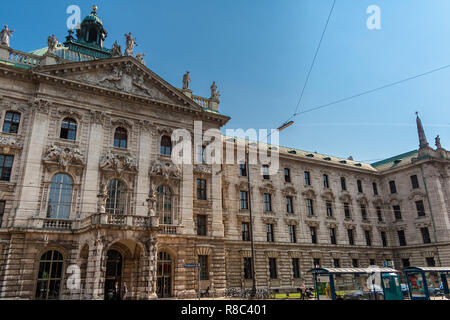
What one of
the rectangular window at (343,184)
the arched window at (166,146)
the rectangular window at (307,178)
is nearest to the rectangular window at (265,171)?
the rectangular window at (307,178)

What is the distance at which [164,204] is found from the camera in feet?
104

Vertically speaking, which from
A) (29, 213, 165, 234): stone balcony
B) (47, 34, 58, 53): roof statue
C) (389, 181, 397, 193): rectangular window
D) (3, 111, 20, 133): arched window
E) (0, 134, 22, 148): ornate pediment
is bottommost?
(29, 213, 165, 234): stone balcony

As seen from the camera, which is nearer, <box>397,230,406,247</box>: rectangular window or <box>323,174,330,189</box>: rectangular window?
<box>323,174,330,189</box>: rectangular window

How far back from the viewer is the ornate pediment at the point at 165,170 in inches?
1246

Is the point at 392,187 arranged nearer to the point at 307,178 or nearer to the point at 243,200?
the point at 307,178

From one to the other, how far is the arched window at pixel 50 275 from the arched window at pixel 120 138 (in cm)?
1028

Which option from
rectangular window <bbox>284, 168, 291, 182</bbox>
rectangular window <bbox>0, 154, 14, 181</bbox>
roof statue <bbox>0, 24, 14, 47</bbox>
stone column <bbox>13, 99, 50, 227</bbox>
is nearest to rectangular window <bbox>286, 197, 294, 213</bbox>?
rectangular window <bbox>284, 168, 291, 182</bbox>

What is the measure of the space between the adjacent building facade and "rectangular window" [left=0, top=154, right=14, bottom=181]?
84mm

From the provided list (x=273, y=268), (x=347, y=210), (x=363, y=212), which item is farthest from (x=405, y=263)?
(x=273, y=268)

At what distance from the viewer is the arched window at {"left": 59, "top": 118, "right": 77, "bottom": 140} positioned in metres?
29.3

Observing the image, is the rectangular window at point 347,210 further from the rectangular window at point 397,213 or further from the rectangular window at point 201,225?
the rectangular window at point 201,225

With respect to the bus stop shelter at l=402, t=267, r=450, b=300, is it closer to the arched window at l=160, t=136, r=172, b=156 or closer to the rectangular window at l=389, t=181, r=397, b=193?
the arched window at l=160, t=136, r=172, b=156
